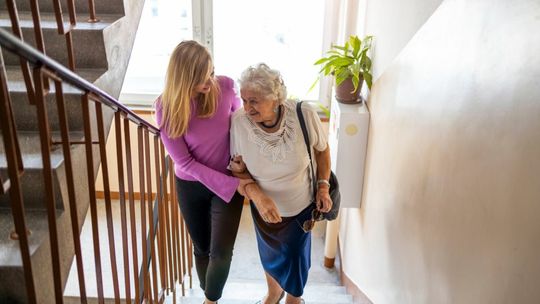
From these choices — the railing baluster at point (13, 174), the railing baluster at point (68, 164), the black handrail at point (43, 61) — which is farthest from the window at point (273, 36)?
the railing baluster at point (13, 174)

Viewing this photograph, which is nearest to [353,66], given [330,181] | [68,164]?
[330,181]

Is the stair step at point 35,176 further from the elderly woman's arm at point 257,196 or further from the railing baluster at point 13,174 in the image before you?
→ the elderly woman's arm at point 257,196

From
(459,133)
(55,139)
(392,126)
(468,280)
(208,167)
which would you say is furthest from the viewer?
(392,126)

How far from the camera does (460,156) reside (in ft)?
5.36

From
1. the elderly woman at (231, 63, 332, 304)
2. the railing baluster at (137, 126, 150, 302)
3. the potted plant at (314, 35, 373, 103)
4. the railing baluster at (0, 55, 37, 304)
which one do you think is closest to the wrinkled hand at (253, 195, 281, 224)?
the elderly woman at (231, 63, 332, 304)

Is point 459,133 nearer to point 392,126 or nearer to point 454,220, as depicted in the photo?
point 454,220

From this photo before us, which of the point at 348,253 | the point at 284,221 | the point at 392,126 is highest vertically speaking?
the point at 392,126

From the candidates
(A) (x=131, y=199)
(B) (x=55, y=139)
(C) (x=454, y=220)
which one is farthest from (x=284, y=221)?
(B) (x=55, y=139)

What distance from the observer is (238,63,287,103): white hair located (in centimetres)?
202

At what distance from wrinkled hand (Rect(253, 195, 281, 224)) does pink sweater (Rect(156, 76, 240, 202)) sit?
0.13 meters

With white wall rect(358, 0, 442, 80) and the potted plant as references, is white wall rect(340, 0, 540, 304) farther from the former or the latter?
the potted plant

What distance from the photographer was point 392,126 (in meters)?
2.61

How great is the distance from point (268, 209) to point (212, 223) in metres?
0.34

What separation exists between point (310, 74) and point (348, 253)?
177 centimetres
